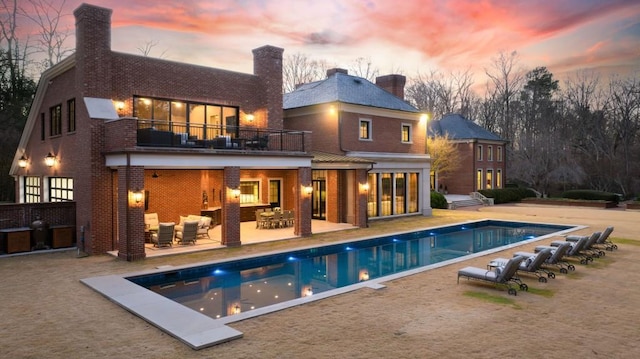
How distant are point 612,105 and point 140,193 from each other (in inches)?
2231

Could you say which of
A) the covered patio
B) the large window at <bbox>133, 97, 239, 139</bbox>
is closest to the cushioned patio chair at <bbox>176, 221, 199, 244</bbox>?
the covered patio

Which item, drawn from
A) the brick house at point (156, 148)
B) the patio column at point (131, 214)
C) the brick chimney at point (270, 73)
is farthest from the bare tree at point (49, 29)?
the patio column at point (131, 214)

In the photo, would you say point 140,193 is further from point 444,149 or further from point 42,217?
point 444,149

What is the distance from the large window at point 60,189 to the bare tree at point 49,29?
80.2ft

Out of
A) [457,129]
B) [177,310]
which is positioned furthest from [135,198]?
[457,129]

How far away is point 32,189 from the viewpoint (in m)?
22.9

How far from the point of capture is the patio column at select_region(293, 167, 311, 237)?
19375 mm

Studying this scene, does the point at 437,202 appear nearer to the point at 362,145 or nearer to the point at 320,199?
the point at 362,145

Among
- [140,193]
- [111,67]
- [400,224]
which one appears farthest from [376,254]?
[111,67]

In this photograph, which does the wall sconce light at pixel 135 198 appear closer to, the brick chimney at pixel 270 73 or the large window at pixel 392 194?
the brick chimney at pixel 270 73

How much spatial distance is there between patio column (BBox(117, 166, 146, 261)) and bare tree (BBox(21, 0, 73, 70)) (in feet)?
104

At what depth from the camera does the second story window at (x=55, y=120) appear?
61.6 ft

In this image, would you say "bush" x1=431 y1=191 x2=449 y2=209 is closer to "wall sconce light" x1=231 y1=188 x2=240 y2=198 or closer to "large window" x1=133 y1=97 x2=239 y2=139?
"large window" x1=133 y1=97 x2=239 y2=139

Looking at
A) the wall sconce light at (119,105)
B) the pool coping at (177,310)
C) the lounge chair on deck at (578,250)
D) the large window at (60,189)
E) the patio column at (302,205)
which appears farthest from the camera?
the patio column at (302,205)
